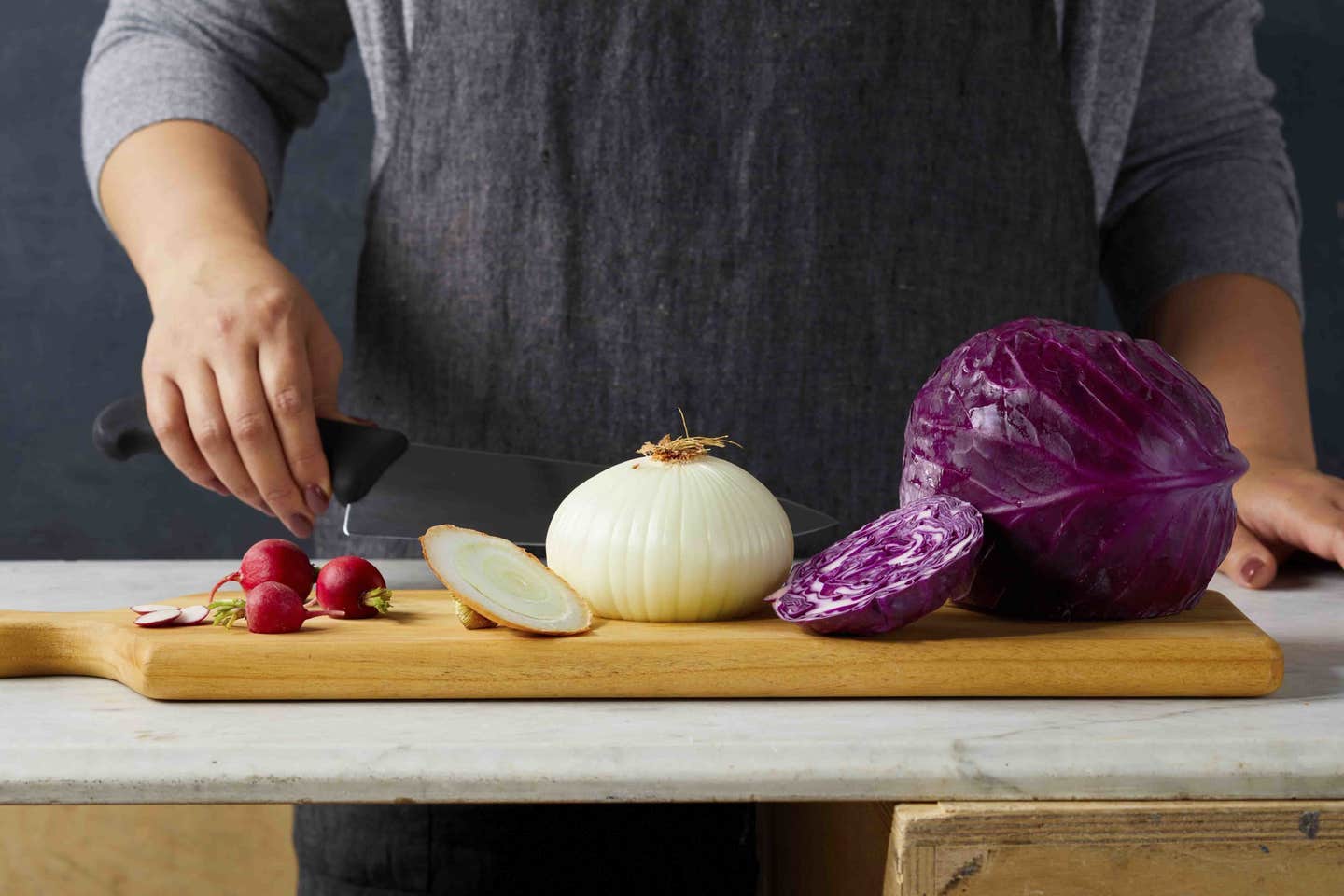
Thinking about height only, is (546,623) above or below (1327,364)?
below

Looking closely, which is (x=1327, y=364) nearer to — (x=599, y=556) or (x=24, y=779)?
(x=599, y=556)

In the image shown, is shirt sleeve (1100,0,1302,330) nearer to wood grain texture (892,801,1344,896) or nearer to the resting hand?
the resting hand

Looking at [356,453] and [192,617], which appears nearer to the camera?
[192,617]

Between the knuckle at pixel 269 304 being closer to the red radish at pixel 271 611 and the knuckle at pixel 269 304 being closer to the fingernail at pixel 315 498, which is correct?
the fingernail at pixel 315 498

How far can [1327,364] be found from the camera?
198 cm

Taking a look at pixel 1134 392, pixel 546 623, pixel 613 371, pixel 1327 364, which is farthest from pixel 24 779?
pixel 1327 364

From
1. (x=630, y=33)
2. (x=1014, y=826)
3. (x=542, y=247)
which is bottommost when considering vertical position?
(x=1014, y=826)

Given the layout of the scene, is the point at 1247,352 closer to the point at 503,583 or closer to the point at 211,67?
the point at 503,583

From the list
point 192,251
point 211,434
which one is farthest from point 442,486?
point 192,251

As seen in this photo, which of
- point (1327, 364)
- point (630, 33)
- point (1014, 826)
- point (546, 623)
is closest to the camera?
point (1014, 826)

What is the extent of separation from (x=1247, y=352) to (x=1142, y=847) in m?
0.85

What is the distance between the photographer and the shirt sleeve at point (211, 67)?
48.2 inches

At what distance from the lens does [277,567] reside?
78 cm

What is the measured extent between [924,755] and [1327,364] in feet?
5.80
